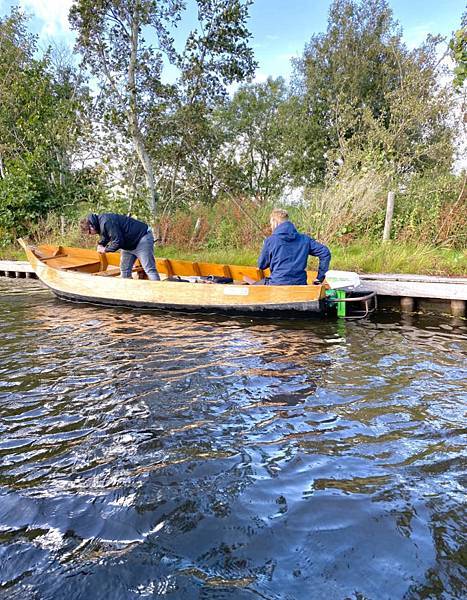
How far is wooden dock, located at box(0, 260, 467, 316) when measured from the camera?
700 centimetres

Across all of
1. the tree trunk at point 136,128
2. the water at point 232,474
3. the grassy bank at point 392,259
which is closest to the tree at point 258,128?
the tree trunk at point 136,128

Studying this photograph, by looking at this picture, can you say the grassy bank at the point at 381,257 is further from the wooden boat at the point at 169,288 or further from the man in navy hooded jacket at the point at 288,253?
the man in navy hooded jacket at the point at 288,253

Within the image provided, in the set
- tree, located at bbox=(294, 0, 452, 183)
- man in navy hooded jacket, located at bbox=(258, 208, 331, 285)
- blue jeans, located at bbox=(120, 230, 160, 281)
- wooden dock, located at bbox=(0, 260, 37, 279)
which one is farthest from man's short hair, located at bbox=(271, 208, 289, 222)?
tree, located at bbox=(294, 0, 452, 183)

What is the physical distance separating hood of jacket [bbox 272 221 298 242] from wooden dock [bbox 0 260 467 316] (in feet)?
6.02

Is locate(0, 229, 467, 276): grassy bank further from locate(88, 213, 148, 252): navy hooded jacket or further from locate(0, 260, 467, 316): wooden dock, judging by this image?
locate(88, 213, 148, 252): navy hooded jacket

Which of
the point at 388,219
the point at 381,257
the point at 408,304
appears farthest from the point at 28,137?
the point at 408,304

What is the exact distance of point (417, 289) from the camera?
729cm

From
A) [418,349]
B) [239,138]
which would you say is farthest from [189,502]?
[239,138]

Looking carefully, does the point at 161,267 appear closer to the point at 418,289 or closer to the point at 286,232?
the point at 286,232

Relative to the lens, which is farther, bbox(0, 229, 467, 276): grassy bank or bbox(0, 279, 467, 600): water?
bbox(0, 229, 467, 276): grassy bank

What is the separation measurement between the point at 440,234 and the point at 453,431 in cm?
753

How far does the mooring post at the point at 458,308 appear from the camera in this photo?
700cm

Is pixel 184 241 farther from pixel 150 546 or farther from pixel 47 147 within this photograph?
pixel 150 546

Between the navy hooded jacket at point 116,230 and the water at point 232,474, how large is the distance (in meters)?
2.56
